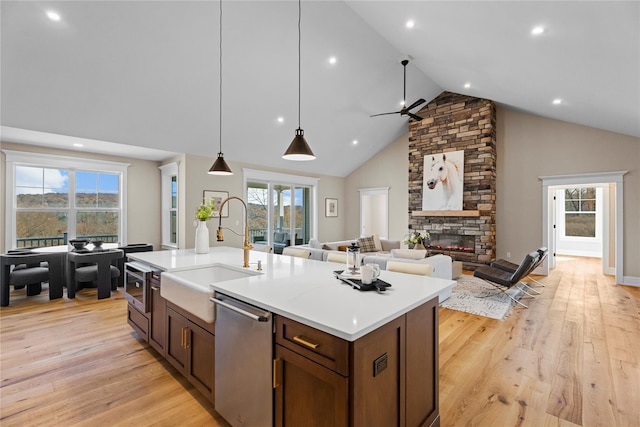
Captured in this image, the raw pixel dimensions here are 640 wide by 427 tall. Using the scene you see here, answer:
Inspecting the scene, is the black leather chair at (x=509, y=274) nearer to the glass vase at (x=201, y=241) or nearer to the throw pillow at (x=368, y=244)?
the throw pillow at (x=368, y=244)

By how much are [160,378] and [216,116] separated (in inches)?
168

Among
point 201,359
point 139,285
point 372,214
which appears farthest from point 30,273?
point 372,214

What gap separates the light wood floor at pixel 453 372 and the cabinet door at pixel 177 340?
7.9 inches

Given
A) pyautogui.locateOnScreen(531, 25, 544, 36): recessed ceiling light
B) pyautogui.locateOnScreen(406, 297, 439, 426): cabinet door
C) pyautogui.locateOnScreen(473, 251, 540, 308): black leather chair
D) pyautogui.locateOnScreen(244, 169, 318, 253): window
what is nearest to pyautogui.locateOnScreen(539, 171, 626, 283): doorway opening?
pyautogui.locateOnScreen(473, 251, 540, 308): black leather chair

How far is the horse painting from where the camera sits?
7.08m

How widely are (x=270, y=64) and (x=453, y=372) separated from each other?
4637 mm

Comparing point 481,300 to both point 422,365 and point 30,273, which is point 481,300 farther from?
point 30,273

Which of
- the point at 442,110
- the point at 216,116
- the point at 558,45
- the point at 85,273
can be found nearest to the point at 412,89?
the point at 442,110

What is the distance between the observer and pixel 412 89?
666cm

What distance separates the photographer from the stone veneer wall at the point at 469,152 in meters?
6.71

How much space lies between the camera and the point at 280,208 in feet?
26.7

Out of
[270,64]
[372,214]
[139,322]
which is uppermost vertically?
[270,64]

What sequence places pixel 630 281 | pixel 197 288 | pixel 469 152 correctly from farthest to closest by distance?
pixel 469 152
pixel 630 281
pixel 197 288

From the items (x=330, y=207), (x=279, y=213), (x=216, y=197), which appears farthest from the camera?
(x=330, y=207)
